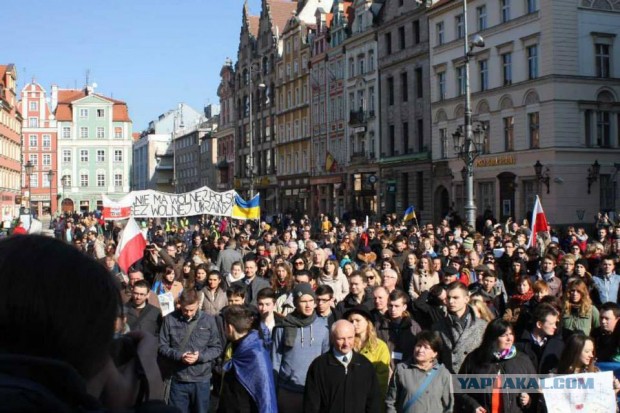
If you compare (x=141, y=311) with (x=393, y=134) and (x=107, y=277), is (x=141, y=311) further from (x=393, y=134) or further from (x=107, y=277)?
(x=393, y=134)

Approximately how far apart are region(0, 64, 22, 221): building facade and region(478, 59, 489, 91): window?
43627mm

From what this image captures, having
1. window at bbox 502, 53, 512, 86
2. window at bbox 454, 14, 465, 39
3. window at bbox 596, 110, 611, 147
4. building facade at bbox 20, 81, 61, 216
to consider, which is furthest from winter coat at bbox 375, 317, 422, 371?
building facade at bbox 20, 81, 61, 216

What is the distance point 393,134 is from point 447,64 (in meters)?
7.77

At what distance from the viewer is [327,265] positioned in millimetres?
11695

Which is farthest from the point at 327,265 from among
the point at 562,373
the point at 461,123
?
the point at 461,123

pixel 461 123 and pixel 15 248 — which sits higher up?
pixel 461 123

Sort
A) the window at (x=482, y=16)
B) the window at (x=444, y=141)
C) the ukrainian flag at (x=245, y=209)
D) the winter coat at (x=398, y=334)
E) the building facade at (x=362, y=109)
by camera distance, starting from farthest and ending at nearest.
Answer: the building facade at (x=362, y=109), the window at (x=444, y=141), the window at (x=482, y=16), the ukrainian flag at (x=245, y=209), the winter coat at (x=398, y=334)

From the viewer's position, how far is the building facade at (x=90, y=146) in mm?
99062

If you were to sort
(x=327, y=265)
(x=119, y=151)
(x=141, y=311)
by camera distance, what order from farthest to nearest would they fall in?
(x=119, y=151)
(x=327, y=265)
(x=141, y=311)

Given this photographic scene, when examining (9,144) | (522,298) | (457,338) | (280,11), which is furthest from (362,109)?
(457,338)

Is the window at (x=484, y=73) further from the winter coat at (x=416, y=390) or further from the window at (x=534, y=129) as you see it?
the winter coat at (x=416, y=390)

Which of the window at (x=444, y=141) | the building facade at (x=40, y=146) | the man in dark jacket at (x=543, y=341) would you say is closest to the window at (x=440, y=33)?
the window at (x=444, y=141)

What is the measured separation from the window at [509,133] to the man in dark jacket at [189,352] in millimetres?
32599

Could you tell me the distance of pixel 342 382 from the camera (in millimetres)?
5980
